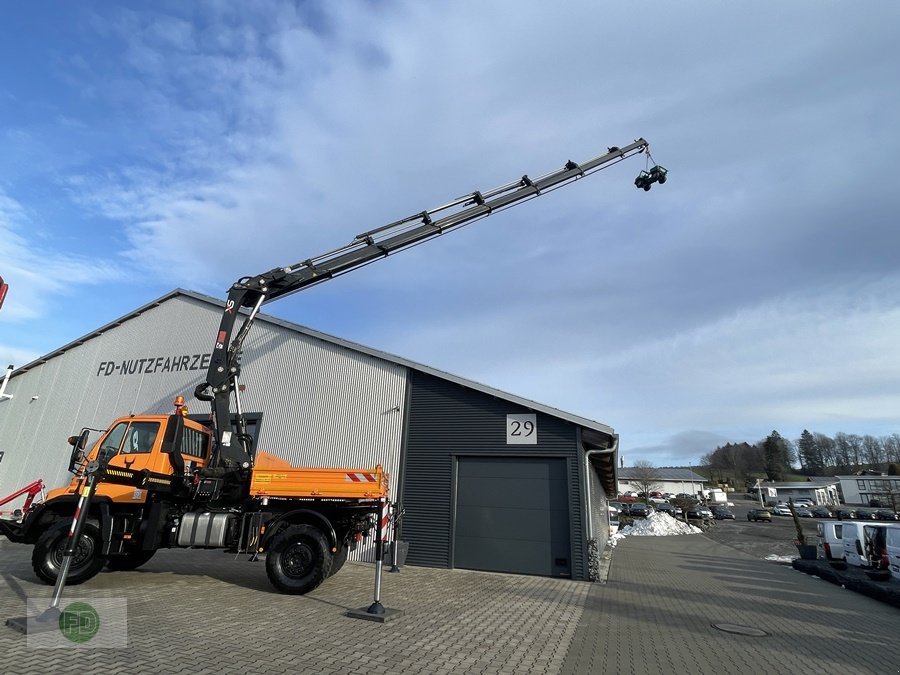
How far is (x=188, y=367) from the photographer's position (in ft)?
59.5

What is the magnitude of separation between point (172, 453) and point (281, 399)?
6.57 metres

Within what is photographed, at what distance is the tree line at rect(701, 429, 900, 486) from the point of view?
11644 cm

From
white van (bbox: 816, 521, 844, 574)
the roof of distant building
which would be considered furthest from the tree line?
white van (bbox: 816, 521, 844, 574)

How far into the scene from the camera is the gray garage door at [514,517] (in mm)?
12250

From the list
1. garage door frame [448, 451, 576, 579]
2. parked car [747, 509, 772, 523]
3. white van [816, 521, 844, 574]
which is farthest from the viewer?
parked car [747, 509, 772, 523]

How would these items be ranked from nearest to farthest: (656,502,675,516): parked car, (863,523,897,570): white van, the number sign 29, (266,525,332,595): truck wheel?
(266,525,332,595): truck wheel → the number sign 29 → (863,523,897,570): white van → (656,502,675,516): parked car

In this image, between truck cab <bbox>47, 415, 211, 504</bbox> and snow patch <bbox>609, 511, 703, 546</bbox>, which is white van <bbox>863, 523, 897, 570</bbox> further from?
snow patch <bbox>609, 511, 703, 546</bbox>

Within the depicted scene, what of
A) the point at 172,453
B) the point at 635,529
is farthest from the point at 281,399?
the point at 635,529

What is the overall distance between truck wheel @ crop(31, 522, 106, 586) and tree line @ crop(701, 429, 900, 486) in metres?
130

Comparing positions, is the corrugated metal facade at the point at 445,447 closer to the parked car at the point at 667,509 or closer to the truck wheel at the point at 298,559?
the truck wheel at the point at 298,559

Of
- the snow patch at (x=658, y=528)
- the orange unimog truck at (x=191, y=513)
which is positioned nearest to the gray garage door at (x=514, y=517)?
the orange unimog truck at (x=191, y=513)

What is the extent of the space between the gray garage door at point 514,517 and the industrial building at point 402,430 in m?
0.03

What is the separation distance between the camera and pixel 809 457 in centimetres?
12762

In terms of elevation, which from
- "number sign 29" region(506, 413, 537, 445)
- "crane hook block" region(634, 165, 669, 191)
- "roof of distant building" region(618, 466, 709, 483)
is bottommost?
"number sign 29" region(506, 413, 537, 445)
